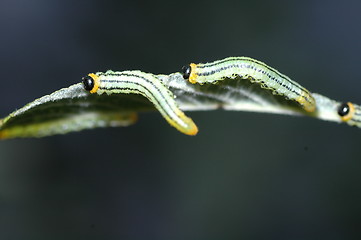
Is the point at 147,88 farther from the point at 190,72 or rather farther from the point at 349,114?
the point at 349,114

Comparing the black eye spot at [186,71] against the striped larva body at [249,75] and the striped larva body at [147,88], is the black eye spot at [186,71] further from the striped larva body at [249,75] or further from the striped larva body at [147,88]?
the striped larva body at [147,88]

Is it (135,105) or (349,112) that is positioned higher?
(135,105)

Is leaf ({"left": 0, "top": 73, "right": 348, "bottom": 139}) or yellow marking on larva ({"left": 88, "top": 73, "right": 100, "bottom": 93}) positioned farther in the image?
leaf ({"left": 0, "top": 73, "right": 348, "bottom": 139})

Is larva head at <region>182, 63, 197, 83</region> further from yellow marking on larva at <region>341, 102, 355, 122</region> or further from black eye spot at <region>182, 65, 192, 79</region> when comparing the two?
yellow marking on larva at <region>341, 102, 355, 122</region>

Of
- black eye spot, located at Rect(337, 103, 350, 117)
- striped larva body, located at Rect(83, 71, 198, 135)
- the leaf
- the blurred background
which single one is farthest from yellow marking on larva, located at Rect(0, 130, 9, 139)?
the blurred background

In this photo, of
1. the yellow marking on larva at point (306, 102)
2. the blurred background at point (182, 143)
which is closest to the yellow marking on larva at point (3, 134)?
the yellow marking on larva at point (306, 102)

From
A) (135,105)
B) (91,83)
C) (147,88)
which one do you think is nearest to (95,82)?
(91,83)
